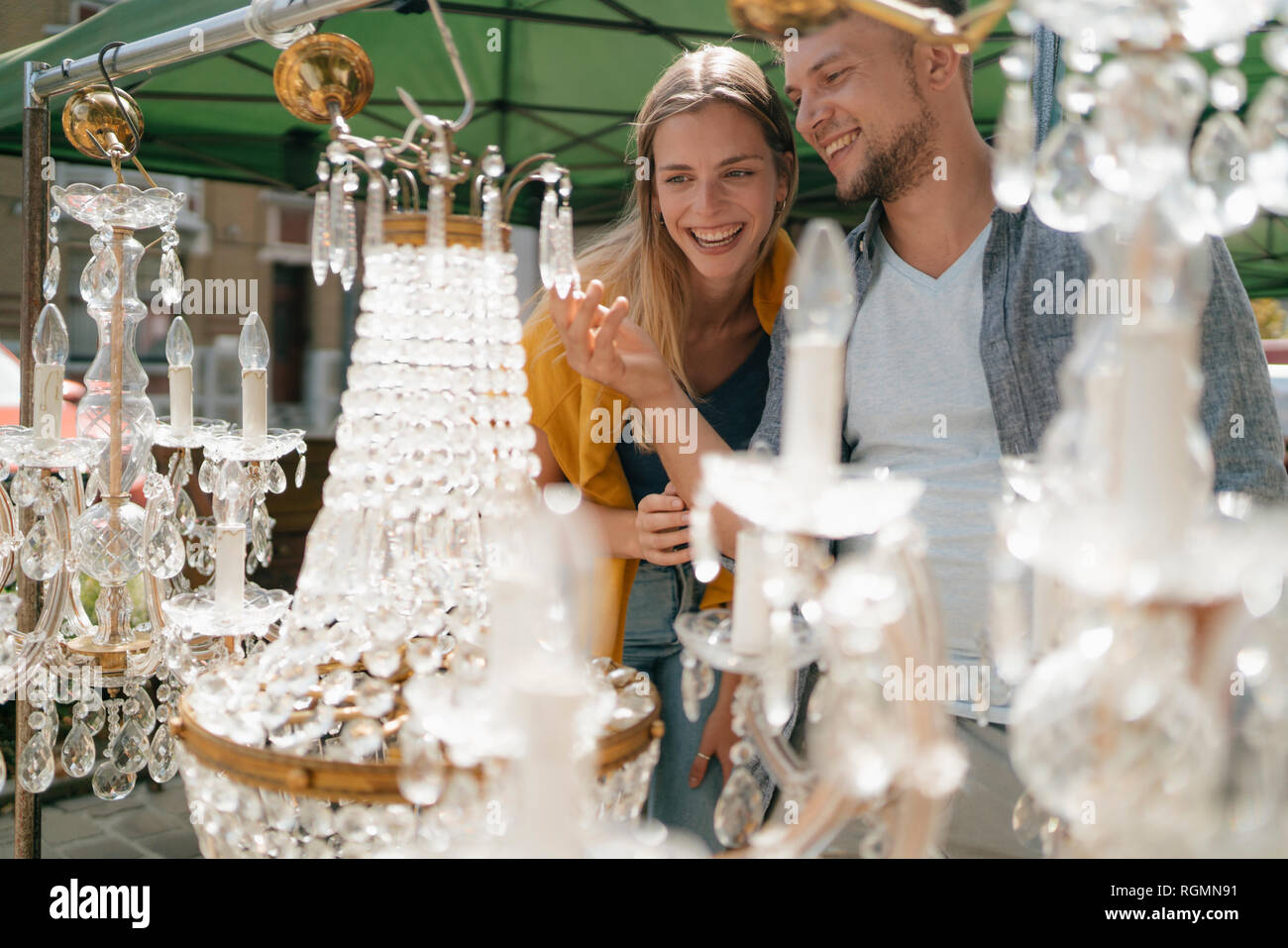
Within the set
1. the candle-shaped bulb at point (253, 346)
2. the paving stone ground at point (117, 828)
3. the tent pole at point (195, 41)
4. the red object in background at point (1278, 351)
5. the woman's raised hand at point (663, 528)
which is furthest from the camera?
the red object in background at point (1278, 351)

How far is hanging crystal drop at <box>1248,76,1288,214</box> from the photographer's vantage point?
0.49 meters

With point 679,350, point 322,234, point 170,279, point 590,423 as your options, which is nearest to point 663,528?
point 590,423

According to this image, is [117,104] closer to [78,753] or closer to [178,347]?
[178,347]

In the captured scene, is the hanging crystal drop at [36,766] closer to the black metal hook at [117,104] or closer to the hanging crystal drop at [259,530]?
the hanging crystal drop at [259,530]

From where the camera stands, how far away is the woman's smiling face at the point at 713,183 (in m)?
1.51

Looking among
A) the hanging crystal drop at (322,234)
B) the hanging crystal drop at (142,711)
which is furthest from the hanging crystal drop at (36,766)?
the hanging crystal drop at (322,234)

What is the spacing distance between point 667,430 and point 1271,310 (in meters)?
8.11

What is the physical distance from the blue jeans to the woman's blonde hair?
15.2 inches

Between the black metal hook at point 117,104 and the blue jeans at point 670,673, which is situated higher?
the black metal hook at point 117,104

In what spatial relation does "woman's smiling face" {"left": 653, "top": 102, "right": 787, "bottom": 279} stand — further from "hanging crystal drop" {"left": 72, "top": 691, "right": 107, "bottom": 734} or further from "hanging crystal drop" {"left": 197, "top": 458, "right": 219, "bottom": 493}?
"hanging crystal drop" {"left": 72, "top": 691, "right": 107, "bottom": 734}

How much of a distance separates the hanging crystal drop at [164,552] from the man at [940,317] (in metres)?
0.69

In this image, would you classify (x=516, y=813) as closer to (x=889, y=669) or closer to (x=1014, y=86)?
(x=889, y=669)

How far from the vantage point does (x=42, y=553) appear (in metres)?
1.33

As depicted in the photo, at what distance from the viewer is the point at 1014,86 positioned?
1.80 ft
